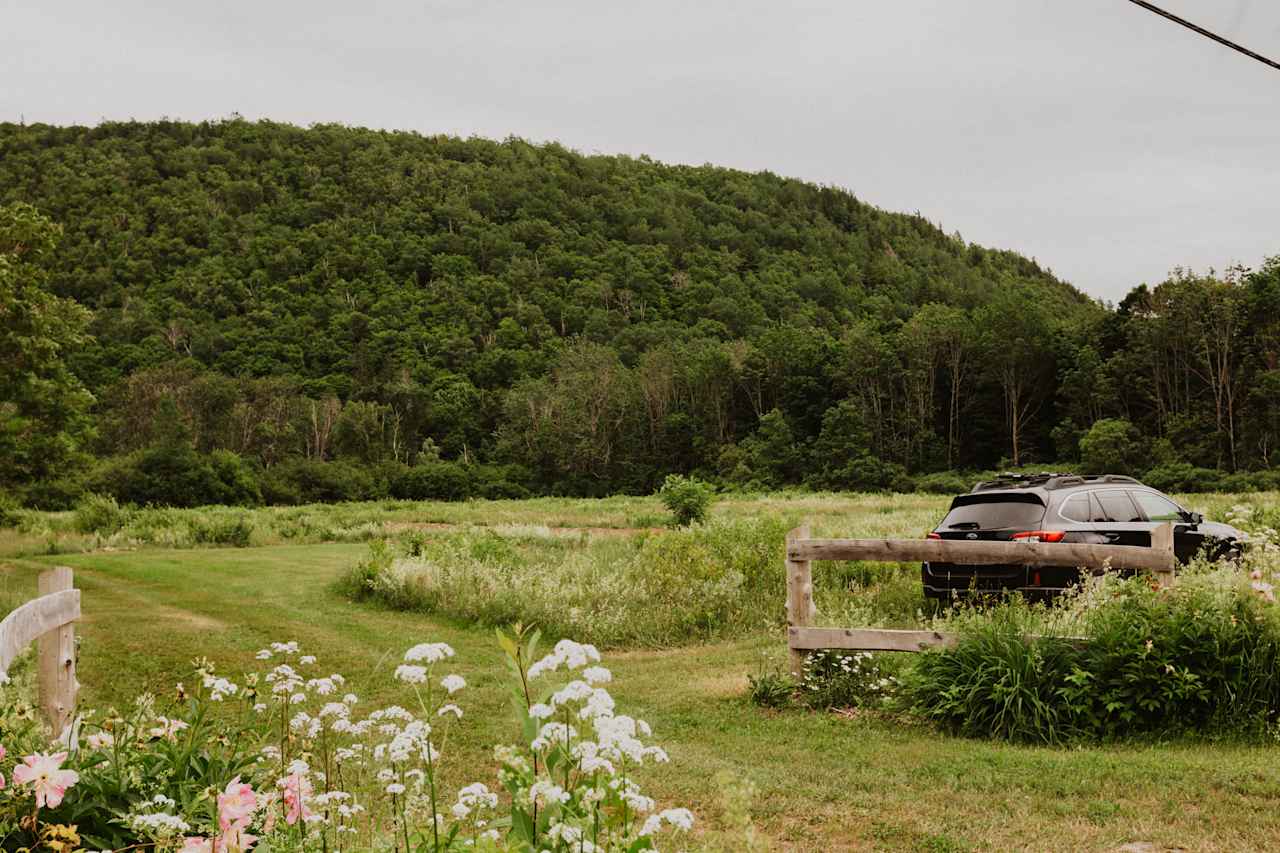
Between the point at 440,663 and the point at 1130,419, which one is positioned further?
the point at 1130,419

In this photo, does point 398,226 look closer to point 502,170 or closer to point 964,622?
point 502,170

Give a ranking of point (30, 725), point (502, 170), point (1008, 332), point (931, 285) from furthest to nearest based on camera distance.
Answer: point (502, 170) < point (931, 285) < point (1008, 332) < point (30, 725)

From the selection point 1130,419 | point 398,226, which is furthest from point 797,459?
point 398,226

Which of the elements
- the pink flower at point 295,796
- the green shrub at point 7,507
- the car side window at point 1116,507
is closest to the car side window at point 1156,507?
the car side window at point 1116,507

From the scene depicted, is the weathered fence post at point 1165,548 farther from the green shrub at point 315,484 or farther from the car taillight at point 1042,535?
the green shrub at point 315,484

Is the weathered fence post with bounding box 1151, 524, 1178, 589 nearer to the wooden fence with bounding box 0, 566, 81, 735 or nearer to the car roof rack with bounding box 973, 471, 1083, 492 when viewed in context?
the car roof rack with bounding box 973, 471, 1083, 492

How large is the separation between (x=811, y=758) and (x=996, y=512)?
18.4 ft

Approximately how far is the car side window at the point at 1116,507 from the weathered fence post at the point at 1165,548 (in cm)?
332

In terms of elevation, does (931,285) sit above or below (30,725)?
above

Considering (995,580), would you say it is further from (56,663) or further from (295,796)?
(295,796)

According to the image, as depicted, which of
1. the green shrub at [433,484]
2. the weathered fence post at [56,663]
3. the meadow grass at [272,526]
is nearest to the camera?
the weathered fence post at [56,663]

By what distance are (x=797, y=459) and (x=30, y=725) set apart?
236 feet

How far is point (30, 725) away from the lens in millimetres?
3074

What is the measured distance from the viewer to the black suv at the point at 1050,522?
10453 mm
